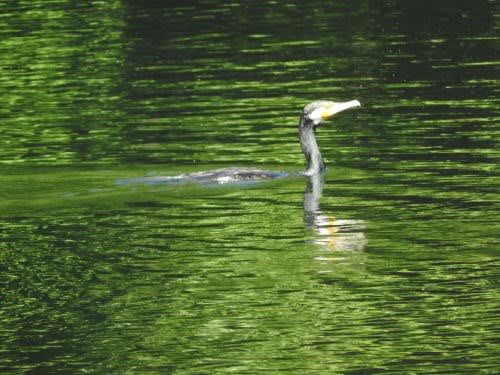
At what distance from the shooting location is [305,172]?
2091cm

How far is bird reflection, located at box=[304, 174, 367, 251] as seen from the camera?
16422 mm

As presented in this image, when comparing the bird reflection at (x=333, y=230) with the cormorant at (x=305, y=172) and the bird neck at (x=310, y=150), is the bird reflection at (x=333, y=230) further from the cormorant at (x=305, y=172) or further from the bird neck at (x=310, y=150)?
the bird neck at (x=310, y=150)

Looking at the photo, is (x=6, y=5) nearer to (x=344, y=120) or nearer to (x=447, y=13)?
(x=447, y=13)

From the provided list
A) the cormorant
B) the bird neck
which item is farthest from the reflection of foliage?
the bird neck

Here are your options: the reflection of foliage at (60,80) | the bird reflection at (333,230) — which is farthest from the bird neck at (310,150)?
the reflection of foliage at (60,80)

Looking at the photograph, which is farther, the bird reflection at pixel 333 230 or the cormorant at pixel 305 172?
the cormorant at pixel 305 172

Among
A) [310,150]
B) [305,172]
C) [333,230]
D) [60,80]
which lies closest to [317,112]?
[310,150]

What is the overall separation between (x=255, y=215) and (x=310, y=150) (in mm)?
3199

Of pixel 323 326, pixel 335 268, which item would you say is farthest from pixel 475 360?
pixel 335 268

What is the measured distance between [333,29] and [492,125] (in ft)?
47.2

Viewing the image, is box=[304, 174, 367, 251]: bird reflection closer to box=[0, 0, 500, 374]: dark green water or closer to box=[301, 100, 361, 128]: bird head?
box=[0, 0, 500, 374]: dark green water

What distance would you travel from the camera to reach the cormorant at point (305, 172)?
1994 cm

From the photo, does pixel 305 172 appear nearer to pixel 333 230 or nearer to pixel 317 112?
pixel 317 112

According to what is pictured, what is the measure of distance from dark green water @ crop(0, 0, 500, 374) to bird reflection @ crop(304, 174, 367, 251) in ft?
0.10
